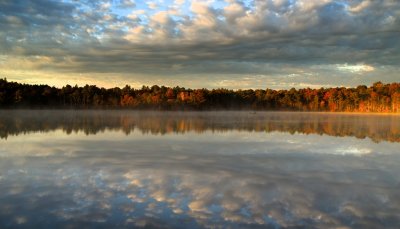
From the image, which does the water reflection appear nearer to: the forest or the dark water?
the dark water

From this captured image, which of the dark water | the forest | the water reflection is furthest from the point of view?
the forest

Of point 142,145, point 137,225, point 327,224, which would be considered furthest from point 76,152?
point 327,224

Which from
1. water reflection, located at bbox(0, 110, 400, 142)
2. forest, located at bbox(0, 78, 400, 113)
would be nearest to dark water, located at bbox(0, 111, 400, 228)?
water reflection, located at bbox(0, 110, 400, 142)

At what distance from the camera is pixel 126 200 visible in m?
6.47

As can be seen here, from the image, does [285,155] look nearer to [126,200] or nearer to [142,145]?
[142,145]

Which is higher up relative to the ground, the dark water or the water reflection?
the dark water

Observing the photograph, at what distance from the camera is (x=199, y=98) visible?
120500 mm

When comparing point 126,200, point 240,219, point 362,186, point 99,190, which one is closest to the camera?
point 240,219

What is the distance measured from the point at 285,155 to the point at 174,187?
5.87 metres

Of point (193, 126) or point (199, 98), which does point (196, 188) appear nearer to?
point (193, 126)

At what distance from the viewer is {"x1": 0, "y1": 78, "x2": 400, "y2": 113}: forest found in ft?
331

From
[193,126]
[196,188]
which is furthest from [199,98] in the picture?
[196,188]

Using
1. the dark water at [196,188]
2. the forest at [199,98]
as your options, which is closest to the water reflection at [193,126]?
the dark water at [196,188]

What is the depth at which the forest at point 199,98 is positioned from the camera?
331 ft
